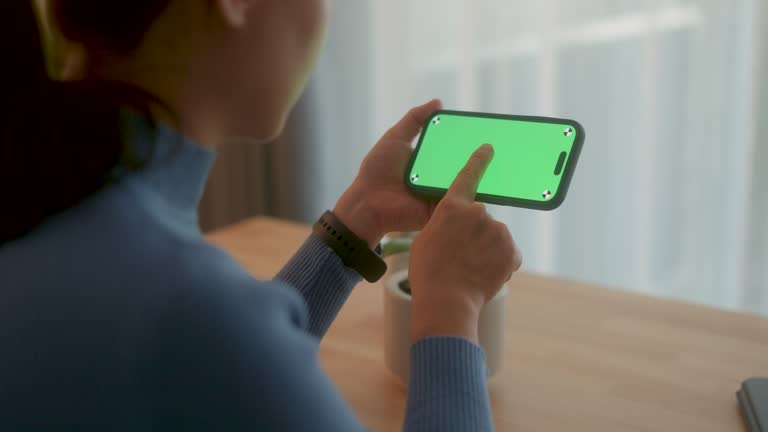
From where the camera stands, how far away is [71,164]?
0.54 meters

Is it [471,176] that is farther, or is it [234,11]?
[471,176]

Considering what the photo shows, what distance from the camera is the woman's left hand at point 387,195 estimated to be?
89cm

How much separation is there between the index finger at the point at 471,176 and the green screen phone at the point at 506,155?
0.21 ft

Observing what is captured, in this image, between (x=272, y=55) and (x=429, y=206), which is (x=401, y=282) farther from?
(x=272, y=55)

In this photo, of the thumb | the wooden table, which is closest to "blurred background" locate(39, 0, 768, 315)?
the wooden table

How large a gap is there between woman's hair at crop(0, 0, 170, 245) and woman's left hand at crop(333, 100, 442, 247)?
14.1 inches

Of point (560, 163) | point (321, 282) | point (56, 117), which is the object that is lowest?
point (321, 282)

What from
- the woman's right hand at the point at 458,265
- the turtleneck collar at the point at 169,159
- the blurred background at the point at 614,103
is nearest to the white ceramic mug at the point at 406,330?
the woman's right hand at the point at 458,265

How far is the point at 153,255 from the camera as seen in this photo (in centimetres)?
53

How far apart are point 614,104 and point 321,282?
3.97 ft

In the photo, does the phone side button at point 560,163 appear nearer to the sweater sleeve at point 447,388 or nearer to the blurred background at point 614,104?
the sweater sleeve at point 447,388

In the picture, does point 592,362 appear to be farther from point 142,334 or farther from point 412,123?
point 142,334

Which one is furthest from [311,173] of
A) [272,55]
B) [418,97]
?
[272,55]

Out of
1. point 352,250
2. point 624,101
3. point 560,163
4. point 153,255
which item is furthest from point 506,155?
point 624,101
